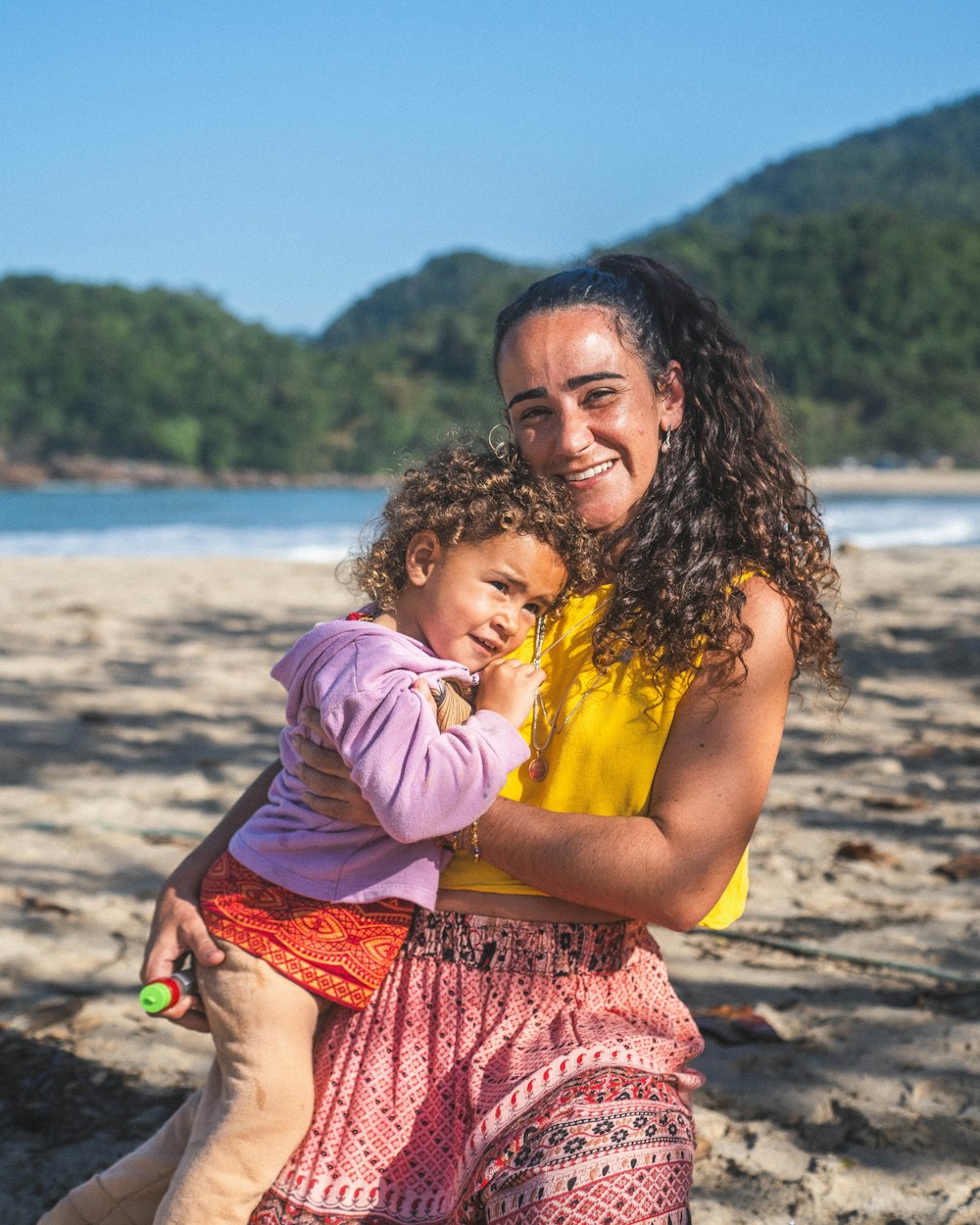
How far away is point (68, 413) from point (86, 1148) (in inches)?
3465

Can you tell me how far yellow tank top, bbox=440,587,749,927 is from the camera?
70.0 inches

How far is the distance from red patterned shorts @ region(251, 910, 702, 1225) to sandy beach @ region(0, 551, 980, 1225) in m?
0.75

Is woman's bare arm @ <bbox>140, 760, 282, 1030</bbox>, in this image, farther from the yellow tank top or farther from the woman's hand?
the yellow tank top

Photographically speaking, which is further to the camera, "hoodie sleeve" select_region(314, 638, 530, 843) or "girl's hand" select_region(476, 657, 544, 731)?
"girl's hand" select_region(476, 657, 544, 731)

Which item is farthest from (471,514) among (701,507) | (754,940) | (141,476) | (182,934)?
(141,476)

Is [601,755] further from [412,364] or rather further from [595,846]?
[412,364]

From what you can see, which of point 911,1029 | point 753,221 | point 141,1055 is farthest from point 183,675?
point 753,221

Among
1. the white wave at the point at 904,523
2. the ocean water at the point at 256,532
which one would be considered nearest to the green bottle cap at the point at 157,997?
the ocean water at the point at 256,532

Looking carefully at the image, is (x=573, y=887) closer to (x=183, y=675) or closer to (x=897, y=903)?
(x=897, y=903)

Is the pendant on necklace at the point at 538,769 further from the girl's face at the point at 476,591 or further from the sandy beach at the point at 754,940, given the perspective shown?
the sandy beach at the point at 754,940

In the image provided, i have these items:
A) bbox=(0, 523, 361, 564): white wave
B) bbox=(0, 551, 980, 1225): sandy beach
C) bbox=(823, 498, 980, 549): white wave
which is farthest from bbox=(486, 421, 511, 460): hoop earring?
bbox=(0, 523, 361, 564): white wave

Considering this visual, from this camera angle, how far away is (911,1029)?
291 cm

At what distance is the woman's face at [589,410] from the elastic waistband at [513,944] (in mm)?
665

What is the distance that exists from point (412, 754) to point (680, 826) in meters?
0.39
